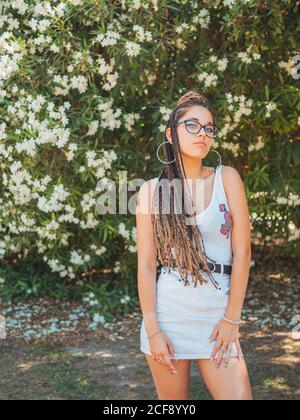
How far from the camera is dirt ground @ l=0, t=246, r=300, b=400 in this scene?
4188 millimetres

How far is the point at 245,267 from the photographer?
8.91 ft

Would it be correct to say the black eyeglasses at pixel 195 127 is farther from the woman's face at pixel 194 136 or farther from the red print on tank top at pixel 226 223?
the red print on tank top at pixel 226 223

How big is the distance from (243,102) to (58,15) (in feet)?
5.07

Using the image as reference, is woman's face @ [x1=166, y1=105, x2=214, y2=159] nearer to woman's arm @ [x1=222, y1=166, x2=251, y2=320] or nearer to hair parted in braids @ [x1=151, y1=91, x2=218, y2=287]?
hair parted in braids @ [x1=151, y1=91, x2=218, y2=287]

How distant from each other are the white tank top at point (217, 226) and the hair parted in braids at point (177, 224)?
30mm

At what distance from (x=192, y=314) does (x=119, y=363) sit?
2152mm

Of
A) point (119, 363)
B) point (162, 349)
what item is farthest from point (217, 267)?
point (119, 363)

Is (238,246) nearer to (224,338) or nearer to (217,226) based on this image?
(217,226)

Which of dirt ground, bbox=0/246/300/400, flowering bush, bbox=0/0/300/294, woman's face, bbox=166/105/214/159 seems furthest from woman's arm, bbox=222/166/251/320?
flowering bush, bbox=0/0/300/294

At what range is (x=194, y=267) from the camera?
107 inches

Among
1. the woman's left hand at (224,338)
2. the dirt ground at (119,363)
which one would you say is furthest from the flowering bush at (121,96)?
the woman's left hand at (224,338)

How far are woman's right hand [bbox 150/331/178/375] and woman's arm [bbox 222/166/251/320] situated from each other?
27 cm
